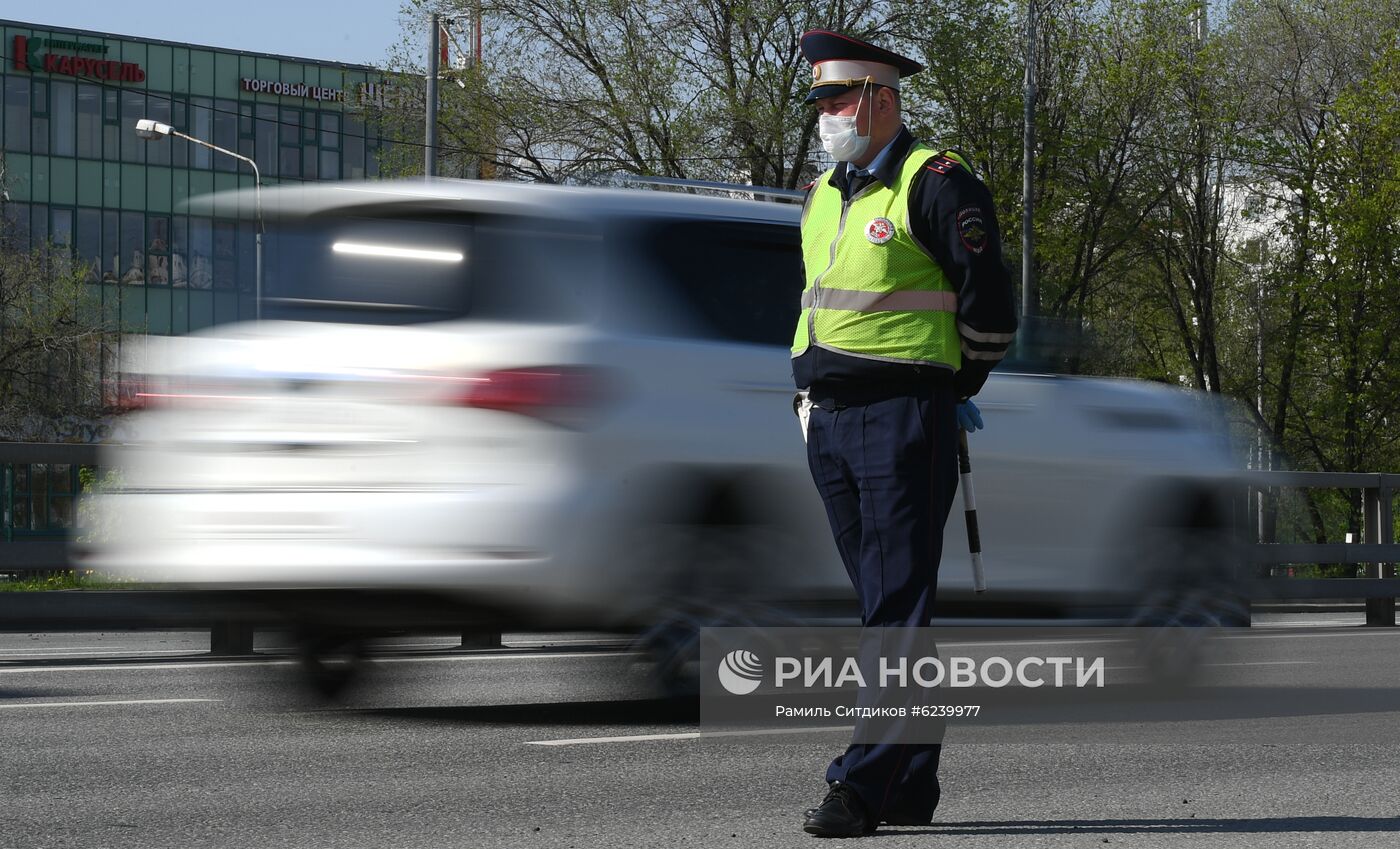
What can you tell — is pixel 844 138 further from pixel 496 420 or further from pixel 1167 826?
pixel 496 420

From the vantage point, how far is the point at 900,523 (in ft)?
15.5

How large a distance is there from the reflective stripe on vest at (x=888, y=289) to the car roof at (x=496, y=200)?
2190 millimetres

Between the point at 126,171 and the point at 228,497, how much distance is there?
57.2 metres

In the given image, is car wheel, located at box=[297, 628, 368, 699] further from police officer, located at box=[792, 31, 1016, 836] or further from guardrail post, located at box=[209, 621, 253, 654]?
police officer, located at box=[792, 31, 1016, 836]

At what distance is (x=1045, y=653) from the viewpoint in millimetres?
10164

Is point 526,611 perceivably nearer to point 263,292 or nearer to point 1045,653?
point 263,292

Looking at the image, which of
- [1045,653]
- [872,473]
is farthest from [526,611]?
[1045,653]

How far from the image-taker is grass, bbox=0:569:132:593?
32.0ft

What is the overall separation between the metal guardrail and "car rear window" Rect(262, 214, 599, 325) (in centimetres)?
685

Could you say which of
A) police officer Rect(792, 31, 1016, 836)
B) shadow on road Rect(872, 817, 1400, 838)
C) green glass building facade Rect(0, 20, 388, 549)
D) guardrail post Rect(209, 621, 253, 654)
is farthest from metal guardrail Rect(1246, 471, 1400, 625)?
green glass building facade Rect(0, 20, 388, 549)

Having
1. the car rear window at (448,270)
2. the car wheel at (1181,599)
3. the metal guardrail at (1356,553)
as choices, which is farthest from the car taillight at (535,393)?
the metal guardrail at (1356,553)

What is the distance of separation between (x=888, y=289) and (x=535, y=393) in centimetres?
203

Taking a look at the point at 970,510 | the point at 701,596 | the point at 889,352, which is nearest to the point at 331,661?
the point at 701,596

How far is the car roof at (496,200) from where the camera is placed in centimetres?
682
